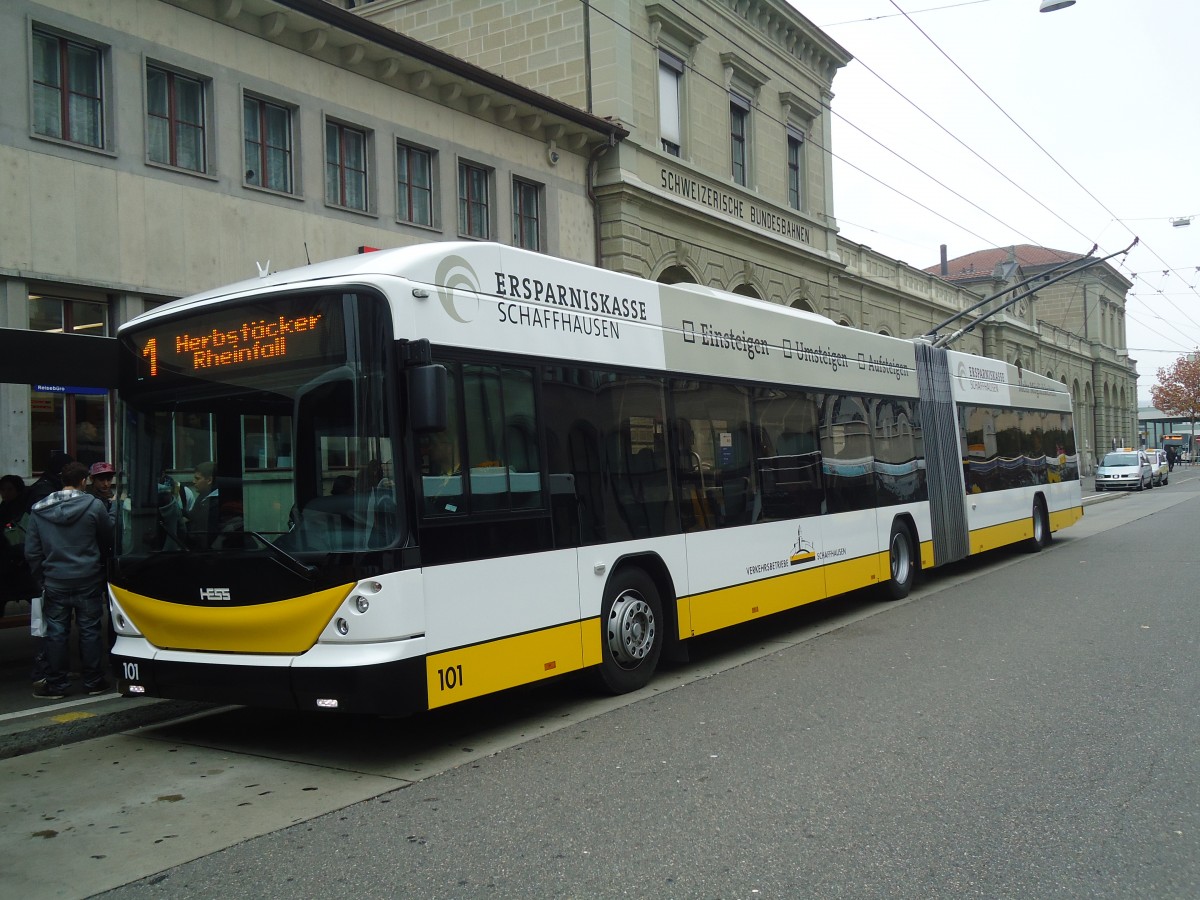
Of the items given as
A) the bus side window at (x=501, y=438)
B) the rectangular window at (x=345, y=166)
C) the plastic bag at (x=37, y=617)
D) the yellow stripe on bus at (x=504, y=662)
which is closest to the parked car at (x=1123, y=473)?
the rectangular window at (x=345, y=166)

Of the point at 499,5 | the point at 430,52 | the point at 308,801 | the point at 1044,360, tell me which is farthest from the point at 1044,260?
the point at 308,801

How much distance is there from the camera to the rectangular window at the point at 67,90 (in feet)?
39.5

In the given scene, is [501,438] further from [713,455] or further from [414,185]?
[414,185]

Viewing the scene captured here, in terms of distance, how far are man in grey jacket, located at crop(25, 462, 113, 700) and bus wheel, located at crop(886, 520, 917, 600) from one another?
849cm

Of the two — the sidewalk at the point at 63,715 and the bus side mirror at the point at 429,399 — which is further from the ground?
the bus side mirror at the point at 429,399

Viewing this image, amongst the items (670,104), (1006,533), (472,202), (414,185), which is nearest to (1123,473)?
(670,104)

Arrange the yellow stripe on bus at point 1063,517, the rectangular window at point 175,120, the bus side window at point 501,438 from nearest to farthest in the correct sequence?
the bus side window at point 501,438
the rectangular window at point 175,120
the yellow stripe on bus at point 1063,517

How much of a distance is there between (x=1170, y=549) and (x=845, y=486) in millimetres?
9903

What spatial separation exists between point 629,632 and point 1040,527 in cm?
1321

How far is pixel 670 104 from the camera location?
23.2 m

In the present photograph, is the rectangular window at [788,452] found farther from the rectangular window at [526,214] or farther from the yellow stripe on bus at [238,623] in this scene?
the rectangular window at [526,214]

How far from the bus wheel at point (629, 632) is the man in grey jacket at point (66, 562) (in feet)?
12.4

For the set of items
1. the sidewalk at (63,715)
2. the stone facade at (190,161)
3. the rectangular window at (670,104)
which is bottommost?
the sidewalk at (63,715)

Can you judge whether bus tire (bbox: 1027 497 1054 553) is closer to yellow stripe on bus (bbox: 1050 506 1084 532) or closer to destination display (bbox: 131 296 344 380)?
yellow stripe on bus (bbox: 1050 506 1084 532)
